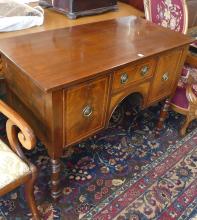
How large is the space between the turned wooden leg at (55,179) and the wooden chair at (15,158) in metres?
0.14

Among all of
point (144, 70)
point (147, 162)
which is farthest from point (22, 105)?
point (147, 162)

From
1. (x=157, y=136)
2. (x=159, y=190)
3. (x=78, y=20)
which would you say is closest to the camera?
(x=159, y=190)

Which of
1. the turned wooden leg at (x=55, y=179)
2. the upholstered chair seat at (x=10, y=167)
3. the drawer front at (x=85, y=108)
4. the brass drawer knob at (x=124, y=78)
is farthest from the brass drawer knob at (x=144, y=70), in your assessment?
the upholstered chair seat at (x=10, y=167)

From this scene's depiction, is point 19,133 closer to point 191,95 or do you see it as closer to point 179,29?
point 191,95

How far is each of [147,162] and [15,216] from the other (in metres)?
0.79

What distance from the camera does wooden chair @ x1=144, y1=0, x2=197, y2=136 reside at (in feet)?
5.32

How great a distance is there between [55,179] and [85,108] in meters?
0.38

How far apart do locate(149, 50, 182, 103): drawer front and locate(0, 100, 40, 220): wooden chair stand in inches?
29.1

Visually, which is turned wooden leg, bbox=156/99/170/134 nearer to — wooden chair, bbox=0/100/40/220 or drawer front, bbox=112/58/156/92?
drawer front, bbox=112/58/156/92

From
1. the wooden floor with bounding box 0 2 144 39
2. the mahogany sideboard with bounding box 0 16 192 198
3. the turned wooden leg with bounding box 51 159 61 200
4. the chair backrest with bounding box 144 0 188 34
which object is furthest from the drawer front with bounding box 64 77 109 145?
the chair backrest with bounding box 144 0 188 34

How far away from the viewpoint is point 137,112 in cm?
195

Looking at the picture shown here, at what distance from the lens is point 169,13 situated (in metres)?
1.67

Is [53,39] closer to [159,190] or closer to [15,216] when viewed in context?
[15,216]

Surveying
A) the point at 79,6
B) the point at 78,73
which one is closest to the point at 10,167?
the point at 78,73
